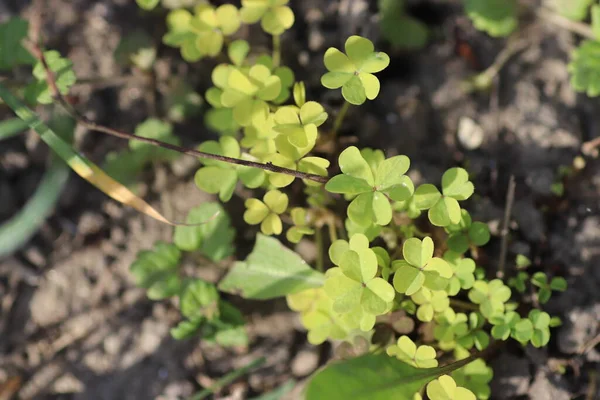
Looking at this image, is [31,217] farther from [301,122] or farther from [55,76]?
[301,122]

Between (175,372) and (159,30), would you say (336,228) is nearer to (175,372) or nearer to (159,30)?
(175,372)

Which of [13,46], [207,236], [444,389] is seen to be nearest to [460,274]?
[444,389]

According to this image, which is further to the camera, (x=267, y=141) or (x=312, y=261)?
(x=312, y=261)

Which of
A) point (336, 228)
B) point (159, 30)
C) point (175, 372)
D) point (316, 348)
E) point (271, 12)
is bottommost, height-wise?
point (175, 372)

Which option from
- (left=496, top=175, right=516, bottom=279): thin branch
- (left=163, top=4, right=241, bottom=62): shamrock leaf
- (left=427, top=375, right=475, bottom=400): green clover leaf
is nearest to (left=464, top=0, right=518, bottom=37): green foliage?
(left=496, top=175, right=516, bottom=279): thin branch

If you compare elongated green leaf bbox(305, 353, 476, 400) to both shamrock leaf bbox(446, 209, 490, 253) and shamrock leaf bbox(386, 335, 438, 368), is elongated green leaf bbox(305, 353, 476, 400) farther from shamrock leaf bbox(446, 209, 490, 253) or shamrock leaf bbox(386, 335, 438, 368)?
shamrock leaf bbox(446, 209, 490, 253)

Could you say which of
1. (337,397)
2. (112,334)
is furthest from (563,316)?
(112,334)
